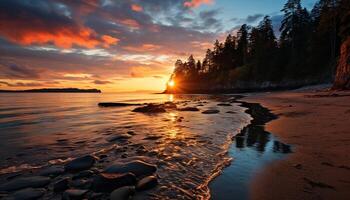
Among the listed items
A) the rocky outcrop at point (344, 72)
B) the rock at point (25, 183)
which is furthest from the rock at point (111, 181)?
the rocky outcrop at point (344, 72)

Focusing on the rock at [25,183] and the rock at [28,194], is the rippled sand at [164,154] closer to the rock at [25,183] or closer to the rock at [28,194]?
the rock at [25,183]

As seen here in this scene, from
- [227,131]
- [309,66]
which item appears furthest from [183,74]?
[227,131]

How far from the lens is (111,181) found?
175 inches

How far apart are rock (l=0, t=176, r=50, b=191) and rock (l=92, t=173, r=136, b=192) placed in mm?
1121

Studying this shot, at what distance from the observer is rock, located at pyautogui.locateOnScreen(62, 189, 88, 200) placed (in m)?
3.99

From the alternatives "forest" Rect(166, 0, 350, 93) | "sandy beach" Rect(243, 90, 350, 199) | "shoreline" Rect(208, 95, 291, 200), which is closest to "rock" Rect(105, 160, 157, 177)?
"shoreline" Rect(208, 95, 291, 200)

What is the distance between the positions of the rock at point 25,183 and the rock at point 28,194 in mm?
250

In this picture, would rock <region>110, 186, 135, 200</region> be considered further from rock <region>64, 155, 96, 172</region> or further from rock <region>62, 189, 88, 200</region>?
rock <region>64, 155, 96, 172</region>

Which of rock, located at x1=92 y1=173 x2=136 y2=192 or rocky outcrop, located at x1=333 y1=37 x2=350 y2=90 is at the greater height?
rocky outcrop, located at x1=333 y1=37 x2=350 y2=90

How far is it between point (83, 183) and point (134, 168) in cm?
108

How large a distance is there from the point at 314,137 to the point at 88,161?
7184 mm

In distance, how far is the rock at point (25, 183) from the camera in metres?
4.52

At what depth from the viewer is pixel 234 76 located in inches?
3314

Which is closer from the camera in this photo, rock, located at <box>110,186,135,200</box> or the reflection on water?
rock, located at <box>110,186,135,200</box>
